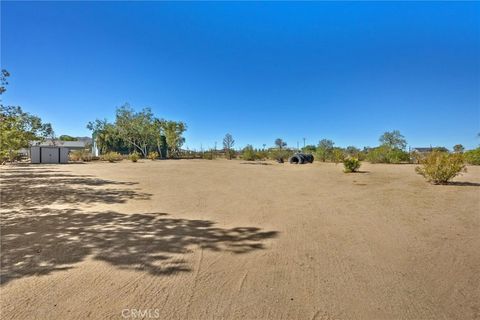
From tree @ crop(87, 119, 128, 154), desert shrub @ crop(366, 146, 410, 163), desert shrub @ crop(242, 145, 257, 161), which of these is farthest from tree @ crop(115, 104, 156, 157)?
desert shrub @ crop(366, 146, 410, 163)

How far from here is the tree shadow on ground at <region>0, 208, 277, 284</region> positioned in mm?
2898

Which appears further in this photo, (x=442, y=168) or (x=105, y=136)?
(x=105, y=136)

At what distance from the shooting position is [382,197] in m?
6.84

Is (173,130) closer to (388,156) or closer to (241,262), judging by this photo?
(388,156)

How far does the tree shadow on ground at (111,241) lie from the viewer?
2898mm

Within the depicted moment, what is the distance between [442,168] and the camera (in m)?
8.61

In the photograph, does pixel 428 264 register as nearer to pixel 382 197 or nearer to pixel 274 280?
pixel 274 280

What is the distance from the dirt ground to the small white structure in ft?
91.4

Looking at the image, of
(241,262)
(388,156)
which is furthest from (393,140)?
(241,262)

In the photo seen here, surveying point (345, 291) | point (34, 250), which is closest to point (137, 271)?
point (34, 250)

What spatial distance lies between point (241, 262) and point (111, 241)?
188 cm

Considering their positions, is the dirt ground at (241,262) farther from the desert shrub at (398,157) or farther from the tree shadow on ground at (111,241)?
the desert shrub at (398,157)

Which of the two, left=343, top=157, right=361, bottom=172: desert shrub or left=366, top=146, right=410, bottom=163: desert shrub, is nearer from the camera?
left=343, top=157, right=361, bottom=172: desert shrub

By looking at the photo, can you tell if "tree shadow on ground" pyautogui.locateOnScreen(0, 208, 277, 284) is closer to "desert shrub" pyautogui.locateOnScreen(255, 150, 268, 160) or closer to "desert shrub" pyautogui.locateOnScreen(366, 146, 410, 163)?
"desert shrub" pyautogui.locateOnScreen(366, 146, 410, 163)
